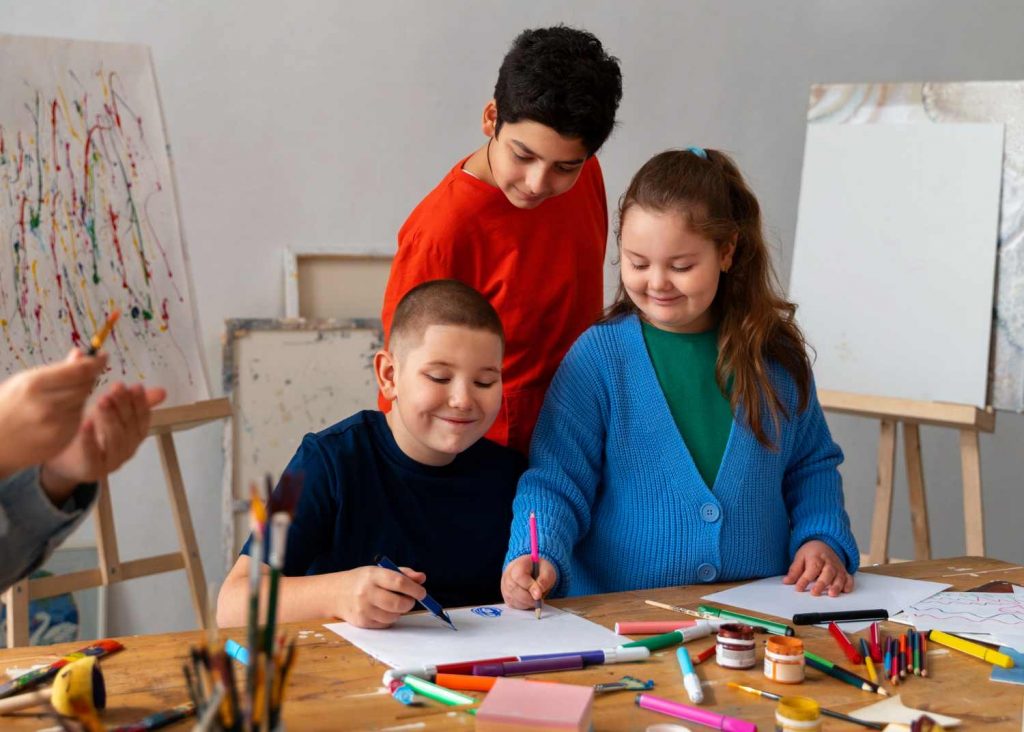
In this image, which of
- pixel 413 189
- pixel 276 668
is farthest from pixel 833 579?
pixel 413 189

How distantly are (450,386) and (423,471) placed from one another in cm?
15

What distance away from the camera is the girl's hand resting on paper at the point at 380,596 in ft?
3.98

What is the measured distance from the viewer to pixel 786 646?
1125mm

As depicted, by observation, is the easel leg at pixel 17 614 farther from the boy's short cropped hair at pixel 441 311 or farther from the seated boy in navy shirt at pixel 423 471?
the boy's short cropped hair at pixel 441 311

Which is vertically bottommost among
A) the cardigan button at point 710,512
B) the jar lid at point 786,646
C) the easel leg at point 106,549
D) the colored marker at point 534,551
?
the easel leg at point 106,549

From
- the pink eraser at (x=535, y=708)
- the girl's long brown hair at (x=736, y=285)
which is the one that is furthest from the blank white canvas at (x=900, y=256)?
the pink eraser at (x=535, y=708)

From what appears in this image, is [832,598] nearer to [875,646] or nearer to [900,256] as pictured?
[875,646]

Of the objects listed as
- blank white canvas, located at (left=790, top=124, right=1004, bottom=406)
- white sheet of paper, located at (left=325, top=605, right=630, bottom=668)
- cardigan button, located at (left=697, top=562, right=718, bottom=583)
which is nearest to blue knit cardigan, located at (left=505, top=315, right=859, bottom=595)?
cardigan button, located at (left=697, top=562, right=718, bottom=583)

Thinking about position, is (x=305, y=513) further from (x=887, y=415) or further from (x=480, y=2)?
(x=480, y=2)

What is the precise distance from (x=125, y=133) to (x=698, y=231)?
4.07ft

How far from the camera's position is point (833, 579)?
1.48 metres

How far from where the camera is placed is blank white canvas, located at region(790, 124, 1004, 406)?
2.47 meters

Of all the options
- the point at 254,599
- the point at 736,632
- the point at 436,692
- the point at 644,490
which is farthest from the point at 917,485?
the point at 254,599

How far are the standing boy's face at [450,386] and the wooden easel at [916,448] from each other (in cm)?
137
